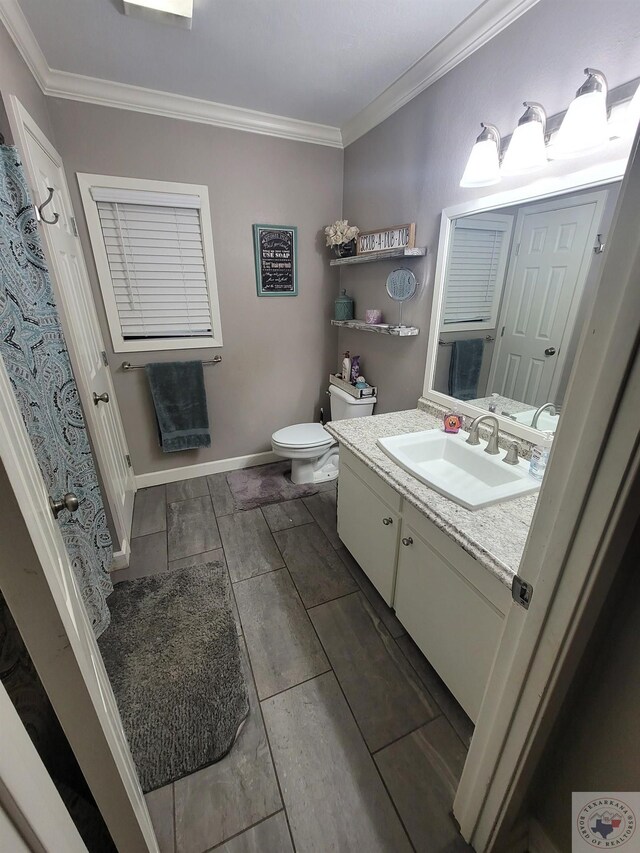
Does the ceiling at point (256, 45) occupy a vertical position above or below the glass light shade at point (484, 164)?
above

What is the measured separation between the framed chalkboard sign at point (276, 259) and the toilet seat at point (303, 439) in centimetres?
104

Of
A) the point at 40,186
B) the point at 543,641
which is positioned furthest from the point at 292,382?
the point at 543,641

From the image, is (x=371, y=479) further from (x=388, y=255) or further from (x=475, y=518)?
(x=388, y=255)

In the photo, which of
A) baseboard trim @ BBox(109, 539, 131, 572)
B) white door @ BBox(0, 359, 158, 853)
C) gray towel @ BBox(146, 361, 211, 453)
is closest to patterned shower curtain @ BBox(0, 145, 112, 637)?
baseboard trim @ BBox(109, 539, 131, 572)

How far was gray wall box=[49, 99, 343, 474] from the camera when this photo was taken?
200 centimetres

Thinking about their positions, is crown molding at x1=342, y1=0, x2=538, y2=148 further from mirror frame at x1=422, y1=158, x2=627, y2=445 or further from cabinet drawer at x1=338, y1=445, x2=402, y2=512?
cabinet drawer at x1=338, y1=445, x2=402, y2=512

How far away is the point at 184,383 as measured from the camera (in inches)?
97.2

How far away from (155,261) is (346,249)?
4.21 feet

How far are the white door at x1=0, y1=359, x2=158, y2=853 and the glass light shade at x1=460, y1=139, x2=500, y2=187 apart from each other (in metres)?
1.64

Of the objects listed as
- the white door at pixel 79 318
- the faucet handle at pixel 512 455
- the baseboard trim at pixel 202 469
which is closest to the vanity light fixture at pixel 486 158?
the faucet handle at pixel 512 455

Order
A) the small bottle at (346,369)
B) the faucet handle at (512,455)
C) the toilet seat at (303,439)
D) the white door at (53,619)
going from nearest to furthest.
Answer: the white door at (53,619) → the faucet handle at (512,455) → the toilet seat at (303,439) → the small bottle at (346,369)

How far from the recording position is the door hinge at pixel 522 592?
661mm

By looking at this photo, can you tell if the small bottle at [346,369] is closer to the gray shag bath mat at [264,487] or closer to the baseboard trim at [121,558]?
the gray shag bath mat at [264,487]

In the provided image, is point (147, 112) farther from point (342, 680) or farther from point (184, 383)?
point (342, 680)
